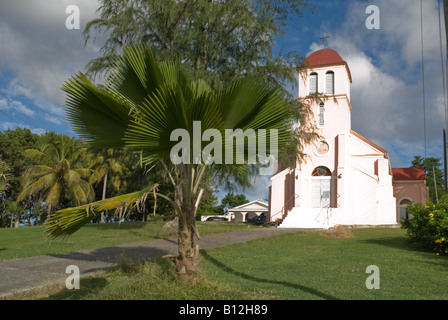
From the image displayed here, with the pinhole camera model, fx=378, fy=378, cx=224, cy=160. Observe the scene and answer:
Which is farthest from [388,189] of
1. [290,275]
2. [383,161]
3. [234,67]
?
[290,275]

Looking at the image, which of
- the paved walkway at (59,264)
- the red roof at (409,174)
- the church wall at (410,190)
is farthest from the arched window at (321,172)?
the paved walkway at (59,264)

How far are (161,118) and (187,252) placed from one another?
1.99m

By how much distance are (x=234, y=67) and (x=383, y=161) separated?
46.9ft

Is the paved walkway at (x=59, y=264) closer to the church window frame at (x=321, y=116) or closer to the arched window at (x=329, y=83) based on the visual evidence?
the church window frame at (x=321, y=116)

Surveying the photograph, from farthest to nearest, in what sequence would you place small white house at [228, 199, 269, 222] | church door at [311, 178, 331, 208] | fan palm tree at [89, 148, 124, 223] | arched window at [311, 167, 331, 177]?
small white house at [228, 199, 269, 222] → fan palm tree at [89, 148, 124, 223] → arched window at [311, 167, 331, 177] → church door at [311, 178, 331, 208]

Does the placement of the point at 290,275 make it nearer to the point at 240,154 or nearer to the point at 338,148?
the point at 240,154

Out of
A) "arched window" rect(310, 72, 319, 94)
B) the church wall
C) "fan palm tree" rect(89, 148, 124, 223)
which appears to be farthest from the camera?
the church wall

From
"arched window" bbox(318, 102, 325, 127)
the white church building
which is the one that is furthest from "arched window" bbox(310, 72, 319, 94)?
"arched window" bbox(318, 102, 325, 127)

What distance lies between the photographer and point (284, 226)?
22312mm

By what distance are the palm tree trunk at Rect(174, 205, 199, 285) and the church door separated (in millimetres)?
20463

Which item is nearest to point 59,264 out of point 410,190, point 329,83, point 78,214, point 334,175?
point 78,214

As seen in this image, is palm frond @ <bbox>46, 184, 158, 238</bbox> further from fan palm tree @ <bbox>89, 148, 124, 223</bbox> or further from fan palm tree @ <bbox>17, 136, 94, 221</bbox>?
fan palm tree @ <bbox>89, 148, 124, 223</bbox>

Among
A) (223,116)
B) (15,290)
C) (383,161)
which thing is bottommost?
(15,290)

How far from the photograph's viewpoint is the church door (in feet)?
81.2
